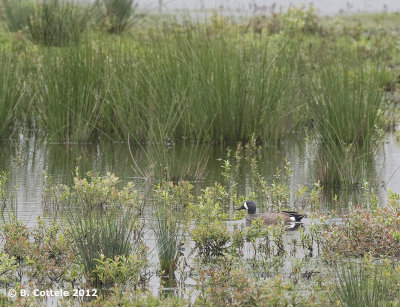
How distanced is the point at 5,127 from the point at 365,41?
37.9 ft

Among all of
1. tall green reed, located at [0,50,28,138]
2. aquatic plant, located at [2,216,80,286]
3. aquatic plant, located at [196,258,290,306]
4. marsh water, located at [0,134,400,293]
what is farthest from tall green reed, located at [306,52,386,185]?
aquatic plant, located at [196,258,290,306]

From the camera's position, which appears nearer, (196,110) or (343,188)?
(343,188)

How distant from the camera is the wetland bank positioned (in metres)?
Answer: 6.46

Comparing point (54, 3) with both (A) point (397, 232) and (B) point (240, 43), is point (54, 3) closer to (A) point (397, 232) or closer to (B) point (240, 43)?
(B) point (240, 43)

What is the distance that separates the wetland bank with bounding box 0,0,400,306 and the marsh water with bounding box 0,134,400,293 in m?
0.04

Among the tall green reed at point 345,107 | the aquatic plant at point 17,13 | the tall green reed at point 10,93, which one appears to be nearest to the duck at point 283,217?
the tall green reed at point 345,107

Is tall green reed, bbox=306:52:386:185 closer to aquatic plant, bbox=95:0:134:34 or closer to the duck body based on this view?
the duck body

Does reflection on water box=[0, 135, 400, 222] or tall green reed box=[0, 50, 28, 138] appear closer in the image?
reflection on water box=[0, 135, 400, 222]

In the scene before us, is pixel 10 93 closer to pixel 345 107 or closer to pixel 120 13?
pixel 345 107

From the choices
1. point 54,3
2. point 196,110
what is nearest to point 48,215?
point 196,110

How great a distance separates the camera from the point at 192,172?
34.1 feet

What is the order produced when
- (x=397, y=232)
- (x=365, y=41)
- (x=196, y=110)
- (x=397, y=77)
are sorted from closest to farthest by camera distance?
(x=397, y=232) < (x=196, y=110) < (x=397, y=77) < (x=365, y=41)

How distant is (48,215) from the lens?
849cm

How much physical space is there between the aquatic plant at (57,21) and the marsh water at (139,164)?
132 inches
